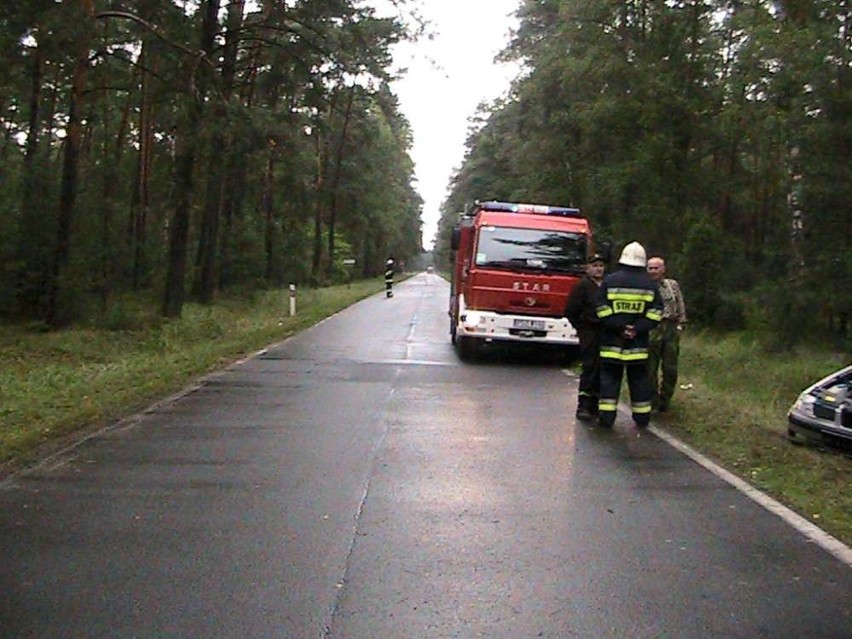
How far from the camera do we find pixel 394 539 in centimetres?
662

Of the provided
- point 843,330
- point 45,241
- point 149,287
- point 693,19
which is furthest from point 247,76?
point 843,330

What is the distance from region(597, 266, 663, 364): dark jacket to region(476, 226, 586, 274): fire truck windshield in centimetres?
768

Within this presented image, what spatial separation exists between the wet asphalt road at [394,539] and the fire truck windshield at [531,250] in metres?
7.31

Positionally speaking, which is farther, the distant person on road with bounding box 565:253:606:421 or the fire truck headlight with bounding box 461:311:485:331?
the fire truck headlight with bounding box 461:311:485:331

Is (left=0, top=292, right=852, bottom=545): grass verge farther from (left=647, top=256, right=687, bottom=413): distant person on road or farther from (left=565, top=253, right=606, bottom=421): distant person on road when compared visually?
(left=565, top=253, right=606, bottom=421): distant person on road

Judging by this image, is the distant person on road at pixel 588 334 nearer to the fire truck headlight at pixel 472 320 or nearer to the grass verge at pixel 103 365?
the grass verge at pixel 103 365

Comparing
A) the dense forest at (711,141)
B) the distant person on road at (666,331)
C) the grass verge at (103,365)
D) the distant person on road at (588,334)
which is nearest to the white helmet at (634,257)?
the distant person on road at (588,334)

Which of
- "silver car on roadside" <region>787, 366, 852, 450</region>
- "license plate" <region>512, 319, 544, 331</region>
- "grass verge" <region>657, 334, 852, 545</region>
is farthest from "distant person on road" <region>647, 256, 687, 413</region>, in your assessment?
"license plate" <region>512, 319, 544, 331</region>

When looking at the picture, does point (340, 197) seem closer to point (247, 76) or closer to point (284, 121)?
point (247, 76)

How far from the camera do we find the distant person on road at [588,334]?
12.0 meters

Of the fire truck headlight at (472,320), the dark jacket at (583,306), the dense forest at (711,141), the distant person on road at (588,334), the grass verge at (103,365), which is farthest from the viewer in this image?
the fire truck headlight at (472,320)

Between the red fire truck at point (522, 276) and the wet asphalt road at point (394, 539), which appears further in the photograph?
the red fire truck at point (522, 276)

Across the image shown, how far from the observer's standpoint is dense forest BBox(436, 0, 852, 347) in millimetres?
17969

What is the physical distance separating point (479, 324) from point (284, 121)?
10363 mm
